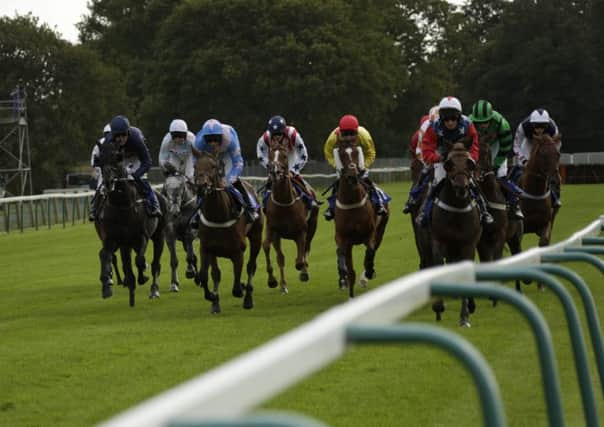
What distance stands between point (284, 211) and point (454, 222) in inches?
152

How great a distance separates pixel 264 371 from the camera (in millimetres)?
2539

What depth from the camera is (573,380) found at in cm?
975

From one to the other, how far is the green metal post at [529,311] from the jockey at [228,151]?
10758 mm

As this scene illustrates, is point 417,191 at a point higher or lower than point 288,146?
lower

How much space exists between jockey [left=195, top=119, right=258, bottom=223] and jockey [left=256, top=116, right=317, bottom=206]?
1.55 meters

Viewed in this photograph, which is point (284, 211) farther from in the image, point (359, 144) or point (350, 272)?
point (350, 272)

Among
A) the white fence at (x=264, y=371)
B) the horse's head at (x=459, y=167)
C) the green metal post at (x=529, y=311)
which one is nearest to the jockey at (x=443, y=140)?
the horse's head at (x=459, y=167)

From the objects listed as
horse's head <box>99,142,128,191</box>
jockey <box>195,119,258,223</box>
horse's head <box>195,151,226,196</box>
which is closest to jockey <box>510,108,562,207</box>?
jockey <box>195,119,258,223</box>

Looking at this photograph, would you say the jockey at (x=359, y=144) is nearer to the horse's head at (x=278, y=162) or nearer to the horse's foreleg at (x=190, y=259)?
the horse's head at (x=278, y=162)

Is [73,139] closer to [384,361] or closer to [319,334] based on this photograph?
[384,361]

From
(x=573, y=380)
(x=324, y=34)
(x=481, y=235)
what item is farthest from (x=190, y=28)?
(x=573, y=380)

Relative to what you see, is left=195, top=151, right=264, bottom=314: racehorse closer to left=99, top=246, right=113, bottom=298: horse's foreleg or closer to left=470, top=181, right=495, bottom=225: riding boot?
left=99, top=246, right=113, bottom=298: horse's foreleg

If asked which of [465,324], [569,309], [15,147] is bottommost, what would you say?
[465,324]

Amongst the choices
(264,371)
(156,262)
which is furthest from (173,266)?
(264,371)
